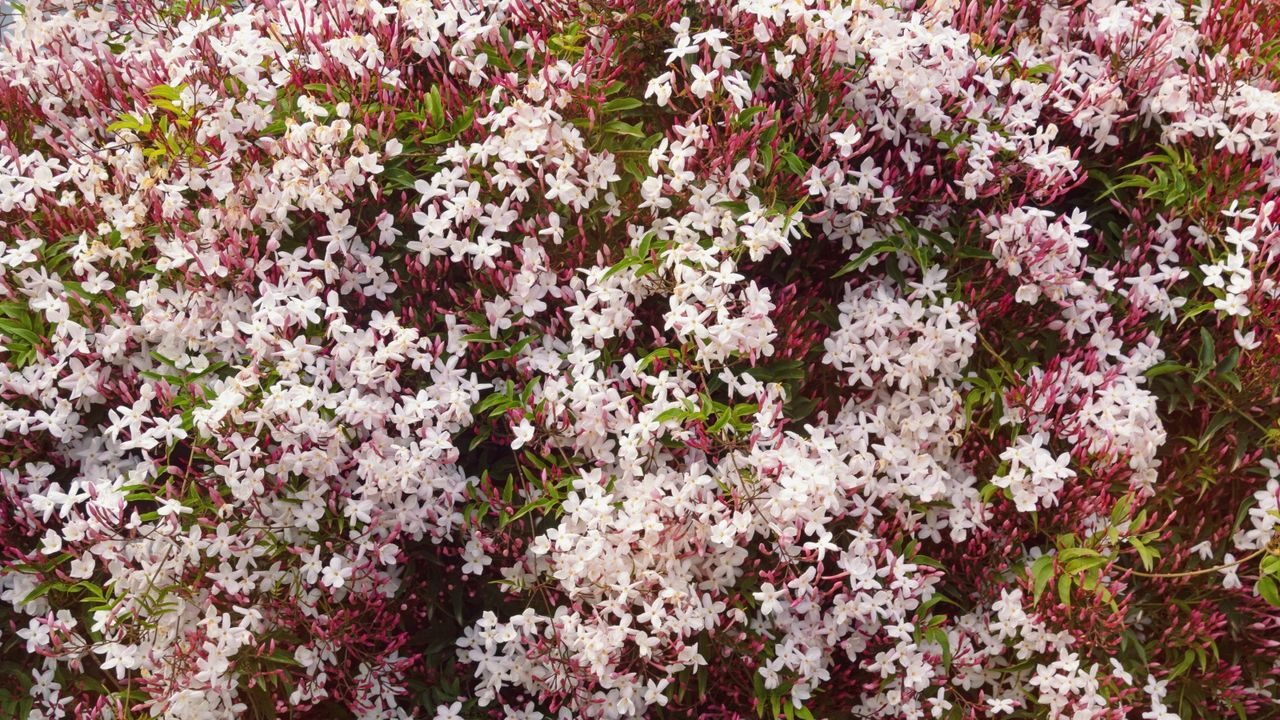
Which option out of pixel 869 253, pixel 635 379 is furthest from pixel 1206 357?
pixel 635 379

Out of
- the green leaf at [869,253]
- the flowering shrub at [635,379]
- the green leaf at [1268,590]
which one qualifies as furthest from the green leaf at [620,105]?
the green leaf at [1268,590]

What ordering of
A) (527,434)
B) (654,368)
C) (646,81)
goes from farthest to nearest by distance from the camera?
(646,81) → (654,368) → (527,434)

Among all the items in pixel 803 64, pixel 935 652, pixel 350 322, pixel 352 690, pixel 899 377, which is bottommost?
pixel 935 652

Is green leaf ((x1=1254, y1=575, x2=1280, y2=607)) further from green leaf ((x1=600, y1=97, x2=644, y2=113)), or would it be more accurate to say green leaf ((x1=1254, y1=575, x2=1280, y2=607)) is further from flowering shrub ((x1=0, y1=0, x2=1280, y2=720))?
green leaf ((x1=600, y1=97, x2=644, y2=113))

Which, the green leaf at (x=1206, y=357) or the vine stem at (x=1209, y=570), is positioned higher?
the green leaf at (x=1206, y=357)

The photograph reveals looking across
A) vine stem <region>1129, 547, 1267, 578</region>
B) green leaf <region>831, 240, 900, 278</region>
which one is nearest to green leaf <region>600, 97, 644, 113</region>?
green leaf <region>831, 240, 900, 278</region>

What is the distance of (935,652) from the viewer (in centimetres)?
331

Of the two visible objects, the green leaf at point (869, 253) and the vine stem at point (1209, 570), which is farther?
the green leaf at point (869, 253)

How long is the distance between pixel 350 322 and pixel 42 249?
1.12 meters

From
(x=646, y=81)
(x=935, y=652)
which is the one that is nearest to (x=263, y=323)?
(x=646, y=81)

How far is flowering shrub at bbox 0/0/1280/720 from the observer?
311 centimetres

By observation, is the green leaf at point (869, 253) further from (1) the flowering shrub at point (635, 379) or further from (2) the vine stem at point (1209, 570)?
(2) the vine stem at point (1209, 570)

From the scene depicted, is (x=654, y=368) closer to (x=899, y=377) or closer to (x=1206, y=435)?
(x=899, y=377)

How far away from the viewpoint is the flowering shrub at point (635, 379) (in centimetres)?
311
